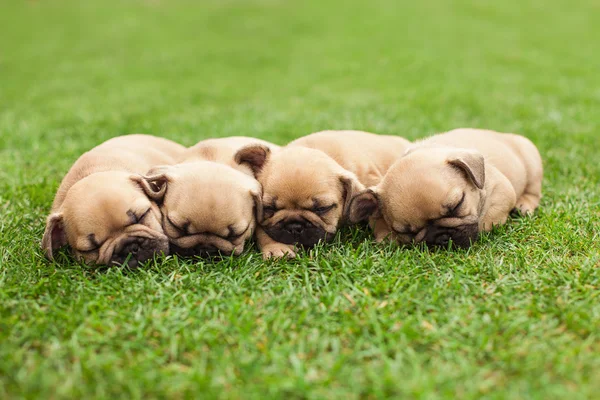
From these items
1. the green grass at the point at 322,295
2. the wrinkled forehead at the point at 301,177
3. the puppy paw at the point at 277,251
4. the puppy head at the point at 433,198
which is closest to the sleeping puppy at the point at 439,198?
the puppy head at the point at 433,198

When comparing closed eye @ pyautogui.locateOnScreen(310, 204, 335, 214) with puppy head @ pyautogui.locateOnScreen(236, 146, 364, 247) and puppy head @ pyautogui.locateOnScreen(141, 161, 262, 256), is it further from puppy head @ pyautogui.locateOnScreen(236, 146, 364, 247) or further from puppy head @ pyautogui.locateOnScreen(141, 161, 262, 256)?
puppy head @ pyautogui.locateOnScreen(141, 161, 262, 256)

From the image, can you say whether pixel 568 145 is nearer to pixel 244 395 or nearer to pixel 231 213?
pixel 231 213

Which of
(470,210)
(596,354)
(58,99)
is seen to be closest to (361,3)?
(58,99)

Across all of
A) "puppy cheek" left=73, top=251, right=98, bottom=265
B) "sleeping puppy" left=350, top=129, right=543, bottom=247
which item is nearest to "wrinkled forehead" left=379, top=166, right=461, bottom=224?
"sleeping puppy" left=350, top=129, right=543, bottom=247

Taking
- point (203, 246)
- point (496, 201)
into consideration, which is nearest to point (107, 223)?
point (203, 246)

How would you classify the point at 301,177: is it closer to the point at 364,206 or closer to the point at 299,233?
the point at 299,233

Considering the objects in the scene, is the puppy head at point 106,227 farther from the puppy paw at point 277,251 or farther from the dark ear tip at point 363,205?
the dark ear tip at point 363,205
